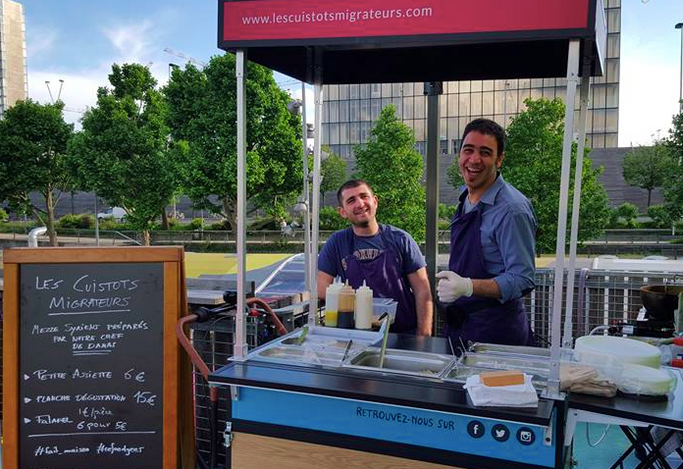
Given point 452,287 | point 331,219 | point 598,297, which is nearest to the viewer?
point 452,287

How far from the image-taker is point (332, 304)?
2.51 m

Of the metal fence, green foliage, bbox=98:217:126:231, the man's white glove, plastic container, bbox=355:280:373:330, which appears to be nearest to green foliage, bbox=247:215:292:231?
green foliage, bbox=98:217:126:231

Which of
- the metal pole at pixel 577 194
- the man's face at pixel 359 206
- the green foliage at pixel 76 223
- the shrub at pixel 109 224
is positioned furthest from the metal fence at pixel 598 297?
the green foliage at pixel 76 223

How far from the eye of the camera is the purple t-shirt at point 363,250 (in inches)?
125

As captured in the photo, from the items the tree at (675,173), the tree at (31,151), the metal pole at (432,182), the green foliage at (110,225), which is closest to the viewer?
the metal pole at (432,182)

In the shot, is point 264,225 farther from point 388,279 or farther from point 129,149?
point 388,279

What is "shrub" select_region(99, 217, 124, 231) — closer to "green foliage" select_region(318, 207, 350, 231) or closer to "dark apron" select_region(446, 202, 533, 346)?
"green foliage" select_region(318, 207, 350, 231)

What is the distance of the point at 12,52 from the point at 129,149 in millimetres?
29293

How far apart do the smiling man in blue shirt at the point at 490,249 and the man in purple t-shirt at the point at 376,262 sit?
22.9 inches

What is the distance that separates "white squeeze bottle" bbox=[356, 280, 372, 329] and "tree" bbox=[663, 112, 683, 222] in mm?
15101

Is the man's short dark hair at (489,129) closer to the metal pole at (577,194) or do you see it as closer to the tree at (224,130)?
the metal pole at (577,194)

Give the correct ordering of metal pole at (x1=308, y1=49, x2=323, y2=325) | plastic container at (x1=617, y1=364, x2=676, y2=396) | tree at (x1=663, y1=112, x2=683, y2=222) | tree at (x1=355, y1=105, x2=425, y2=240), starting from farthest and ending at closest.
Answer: tree at (x1=663, y1=112, x2=683, y2=222), tree at (x1=355, y1=105, x2=425, y2=240), metal pole at (x1=308, y1=49, x2=323, y2=325), plastic container at (x1=617, y1=364, x2=676, y2=396)

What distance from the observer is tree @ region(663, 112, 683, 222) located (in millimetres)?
14641

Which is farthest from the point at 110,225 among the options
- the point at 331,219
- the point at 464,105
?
the point at 464,105
